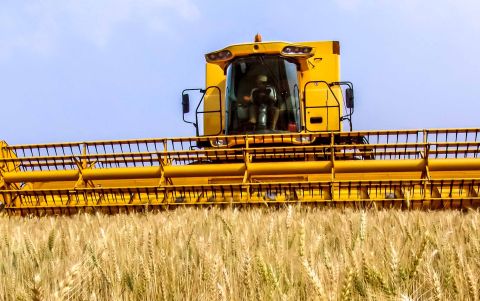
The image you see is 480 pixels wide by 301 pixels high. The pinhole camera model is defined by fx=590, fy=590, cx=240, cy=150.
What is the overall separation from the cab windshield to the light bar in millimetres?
216

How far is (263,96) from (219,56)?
2.54 ft

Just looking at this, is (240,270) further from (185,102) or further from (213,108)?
(213,108)

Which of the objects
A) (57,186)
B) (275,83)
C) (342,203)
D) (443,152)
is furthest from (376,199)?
(57,186)

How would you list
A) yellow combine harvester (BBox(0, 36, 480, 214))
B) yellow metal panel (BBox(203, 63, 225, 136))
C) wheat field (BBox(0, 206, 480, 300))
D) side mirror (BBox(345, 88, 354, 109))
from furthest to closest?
yellow metal panel (BBox(203, 63, 225, 136)), side mirror (BBox(345, 88, 354, 109)), yellow combine harvester (BBox(0, 36, 480, 214)), wheat field (BBox(0, 206, 480, 300))

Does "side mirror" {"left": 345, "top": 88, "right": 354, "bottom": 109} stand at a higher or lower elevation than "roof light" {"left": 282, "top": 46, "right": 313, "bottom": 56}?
lower

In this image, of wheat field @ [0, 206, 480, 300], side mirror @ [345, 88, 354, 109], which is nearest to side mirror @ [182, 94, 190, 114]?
side mirror @ [345, 88, 354, 109]

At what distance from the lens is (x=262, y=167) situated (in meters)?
6.15

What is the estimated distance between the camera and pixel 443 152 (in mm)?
6453

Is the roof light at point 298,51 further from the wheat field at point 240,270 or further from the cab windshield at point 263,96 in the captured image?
the wheat field at point 240,270

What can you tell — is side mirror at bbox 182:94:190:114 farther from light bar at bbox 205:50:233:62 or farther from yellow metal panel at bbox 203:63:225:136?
light bar at bbox 205:50:233:62

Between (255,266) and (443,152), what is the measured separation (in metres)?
5.11

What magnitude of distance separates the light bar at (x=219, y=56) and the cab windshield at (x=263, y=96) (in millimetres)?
216

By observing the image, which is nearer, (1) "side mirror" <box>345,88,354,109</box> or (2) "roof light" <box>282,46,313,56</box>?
(2) "roof light" <box>282,46,313,56</box>

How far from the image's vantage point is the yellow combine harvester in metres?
6.01
